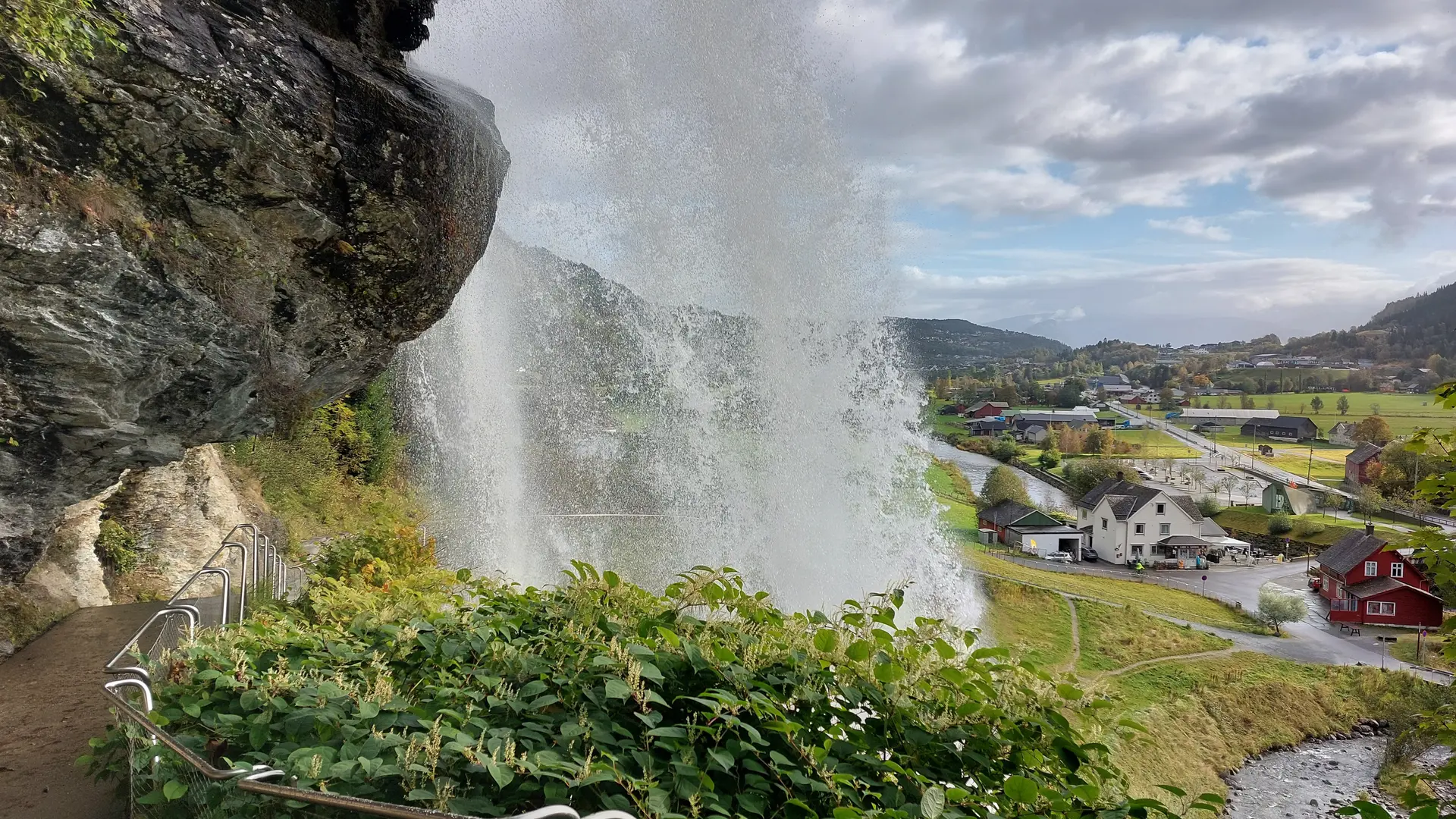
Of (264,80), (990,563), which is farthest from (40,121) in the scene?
(990,563)

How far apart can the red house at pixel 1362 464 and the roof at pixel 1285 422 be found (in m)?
18.4

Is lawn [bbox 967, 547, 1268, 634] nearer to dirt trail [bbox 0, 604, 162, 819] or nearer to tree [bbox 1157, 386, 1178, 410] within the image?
dirt trail [bbox 0, 604, 162, 819]

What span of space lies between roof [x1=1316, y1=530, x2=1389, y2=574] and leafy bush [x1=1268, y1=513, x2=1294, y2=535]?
45.6 ft

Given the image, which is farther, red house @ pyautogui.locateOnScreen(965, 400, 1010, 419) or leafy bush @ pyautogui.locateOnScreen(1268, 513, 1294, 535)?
red house @ pyautogui.locateOnScreen(965, 400, 1010, 419)

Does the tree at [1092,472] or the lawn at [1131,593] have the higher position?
the tree at [1092,472]

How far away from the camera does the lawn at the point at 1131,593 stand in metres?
29.7

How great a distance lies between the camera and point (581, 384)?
16469 millimetres

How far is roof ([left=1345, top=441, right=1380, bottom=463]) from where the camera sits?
49625mm

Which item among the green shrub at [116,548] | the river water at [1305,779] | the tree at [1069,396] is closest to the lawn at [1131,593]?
the river water at [1305,779]

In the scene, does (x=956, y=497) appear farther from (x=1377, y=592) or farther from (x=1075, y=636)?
(x=1075, y=636)

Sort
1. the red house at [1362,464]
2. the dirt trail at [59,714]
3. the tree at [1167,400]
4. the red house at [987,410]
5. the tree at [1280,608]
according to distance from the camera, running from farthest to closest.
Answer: the tree at [1167,400] < the red house at [987,410] < the red house at [1362,464] < the tree at [1280,608] < the dirt trail at [59,714]

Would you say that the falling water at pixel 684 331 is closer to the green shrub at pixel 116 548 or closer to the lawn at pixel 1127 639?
the green shrub at pixel 116 548

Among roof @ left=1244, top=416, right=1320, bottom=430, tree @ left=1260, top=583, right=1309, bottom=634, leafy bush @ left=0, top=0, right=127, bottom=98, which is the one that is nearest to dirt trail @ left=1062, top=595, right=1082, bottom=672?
tree @ left=1260, top=583, right=1309, bottom=634

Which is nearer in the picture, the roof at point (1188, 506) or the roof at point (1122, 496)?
the roof at point (1122, 496)
